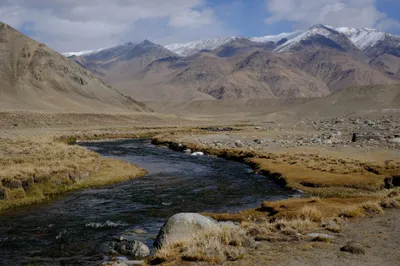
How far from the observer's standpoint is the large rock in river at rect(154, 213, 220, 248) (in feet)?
53.7

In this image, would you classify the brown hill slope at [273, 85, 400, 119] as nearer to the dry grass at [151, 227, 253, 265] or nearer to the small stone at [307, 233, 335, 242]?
the small stone at [307, 233, 335, 242]

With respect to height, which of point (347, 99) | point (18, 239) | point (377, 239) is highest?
point (347, 99)

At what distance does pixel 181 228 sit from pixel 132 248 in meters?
2.14

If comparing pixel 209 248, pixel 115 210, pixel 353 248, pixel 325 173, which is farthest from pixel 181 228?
pixel 325 173

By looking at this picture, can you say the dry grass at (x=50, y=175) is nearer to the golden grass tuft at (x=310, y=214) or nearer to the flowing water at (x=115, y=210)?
the flowing water at (x=115, y=210)

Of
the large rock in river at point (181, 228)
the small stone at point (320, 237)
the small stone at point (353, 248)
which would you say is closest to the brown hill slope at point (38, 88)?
A: the large rock in river at point (181, 228)

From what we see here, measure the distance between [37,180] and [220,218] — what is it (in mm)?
14182

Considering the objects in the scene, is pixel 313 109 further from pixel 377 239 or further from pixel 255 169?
pixel 377 239

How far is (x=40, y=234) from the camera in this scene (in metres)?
19.4

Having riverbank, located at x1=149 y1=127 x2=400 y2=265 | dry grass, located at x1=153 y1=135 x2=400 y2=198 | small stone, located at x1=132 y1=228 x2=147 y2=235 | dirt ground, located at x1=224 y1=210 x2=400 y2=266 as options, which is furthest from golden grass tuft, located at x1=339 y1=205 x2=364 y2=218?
small stone, located at x1=132 y1=228 x2=147 y2=235

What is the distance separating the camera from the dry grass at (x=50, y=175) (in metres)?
26.0

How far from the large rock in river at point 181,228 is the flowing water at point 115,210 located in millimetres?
1315

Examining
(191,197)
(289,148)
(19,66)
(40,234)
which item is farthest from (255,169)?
(19,66)

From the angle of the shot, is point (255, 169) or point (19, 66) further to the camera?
point (19, 66)
